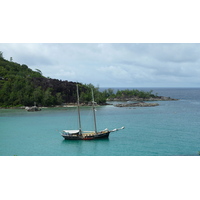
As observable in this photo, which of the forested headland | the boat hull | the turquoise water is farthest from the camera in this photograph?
the forested headland

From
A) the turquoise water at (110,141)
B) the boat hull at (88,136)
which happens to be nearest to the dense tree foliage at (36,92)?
the turquoise water at (110,141)

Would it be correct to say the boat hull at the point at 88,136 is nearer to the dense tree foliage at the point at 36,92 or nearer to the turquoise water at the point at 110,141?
the turquoise water at the point at 110,141

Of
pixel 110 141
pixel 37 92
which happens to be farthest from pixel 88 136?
pixel 37 92

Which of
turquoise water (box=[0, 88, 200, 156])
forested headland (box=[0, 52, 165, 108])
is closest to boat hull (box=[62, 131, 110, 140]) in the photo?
turquoise water (box=[0, 88, 200, 156])

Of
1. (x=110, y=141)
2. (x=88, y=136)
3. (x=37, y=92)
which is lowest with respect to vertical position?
(x=110, y=141)

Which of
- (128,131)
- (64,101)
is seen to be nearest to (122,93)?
(64,101)

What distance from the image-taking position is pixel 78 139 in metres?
12.3

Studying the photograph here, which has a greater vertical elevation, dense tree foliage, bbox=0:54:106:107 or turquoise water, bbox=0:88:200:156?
dense tree foliage, bbox=0:54:106:107

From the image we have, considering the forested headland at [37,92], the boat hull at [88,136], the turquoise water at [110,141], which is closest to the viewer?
the turquoise water at [110,141]

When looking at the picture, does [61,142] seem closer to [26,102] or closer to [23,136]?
[23,136]

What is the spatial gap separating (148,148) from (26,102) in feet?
63.5

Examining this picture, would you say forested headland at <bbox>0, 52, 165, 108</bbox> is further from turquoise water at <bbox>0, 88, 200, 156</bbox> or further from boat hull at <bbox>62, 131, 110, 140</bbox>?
boat hull at <bbox>62, 131, 110, 140</bbox>

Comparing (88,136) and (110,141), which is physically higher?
(88,136)

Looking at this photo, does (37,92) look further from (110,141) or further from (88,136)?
(110,141)
